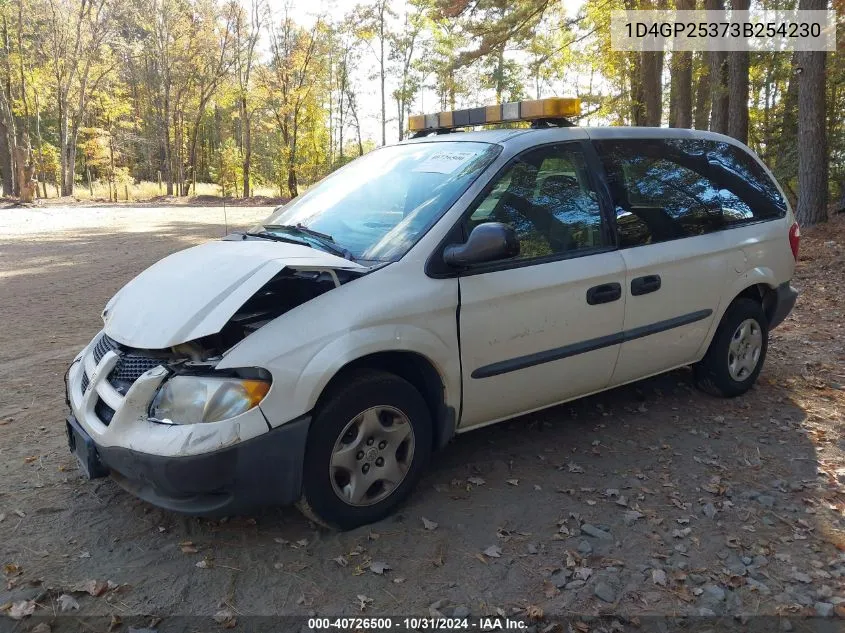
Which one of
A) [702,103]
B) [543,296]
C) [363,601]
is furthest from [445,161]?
[702,103]

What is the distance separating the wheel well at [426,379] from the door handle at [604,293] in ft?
3.52

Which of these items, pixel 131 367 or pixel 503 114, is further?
pixel 503 114

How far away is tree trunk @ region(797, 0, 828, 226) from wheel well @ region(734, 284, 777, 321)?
8.23 meters

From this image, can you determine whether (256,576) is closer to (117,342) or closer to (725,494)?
(117,342)

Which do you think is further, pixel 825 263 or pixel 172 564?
pixel 825 263

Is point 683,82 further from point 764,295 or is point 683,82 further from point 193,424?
point 193,424

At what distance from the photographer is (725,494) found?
3.61m

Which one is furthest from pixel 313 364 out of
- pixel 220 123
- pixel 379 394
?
pixel 220 123

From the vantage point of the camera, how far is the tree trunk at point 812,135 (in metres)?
11.3

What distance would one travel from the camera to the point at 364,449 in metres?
3.15

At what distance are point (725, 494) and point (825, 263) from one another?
25.5ft

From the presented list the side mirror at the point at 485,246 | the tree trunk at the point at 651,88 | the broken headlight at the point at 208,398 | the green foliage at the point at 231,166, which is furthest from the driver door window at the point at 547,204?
the green foliage at the point at 231,166

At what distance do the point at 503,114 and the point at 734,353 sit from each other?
2429 mm

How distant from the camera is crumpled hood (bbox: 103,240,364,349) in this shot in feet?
9.45
